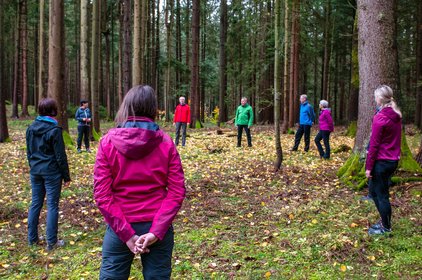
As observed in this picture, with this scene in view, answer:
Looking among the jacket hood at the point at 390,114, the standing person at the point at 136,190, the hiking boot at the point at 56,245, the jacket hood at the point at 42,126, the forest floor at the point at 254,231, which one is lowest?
the hiking boot at the point at 56,245

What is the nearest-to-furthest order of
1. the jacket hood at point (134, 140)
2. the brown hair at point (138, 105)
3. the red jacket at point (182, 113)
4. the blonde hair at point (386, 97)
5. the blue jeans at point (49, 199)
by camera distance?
the jacket hood at point (134, 140), the brown hair at point (138, 105), the blonde hair at point (386, 97), the blue jeans at point (49, 199), the red jacket at point (182, 113)

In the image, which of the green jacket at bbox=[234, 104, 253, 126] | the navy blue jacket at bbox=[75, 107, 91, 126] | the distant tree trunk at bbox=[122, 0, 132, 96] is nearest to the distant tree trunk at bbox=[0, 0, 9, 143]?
the navy blue jacket at bbox=[75, 107, 91, 126]

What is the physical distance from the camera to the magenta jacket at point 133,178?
253 centimetres

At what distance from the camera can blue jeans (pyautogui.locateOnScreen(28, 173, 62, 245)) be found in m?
5.23

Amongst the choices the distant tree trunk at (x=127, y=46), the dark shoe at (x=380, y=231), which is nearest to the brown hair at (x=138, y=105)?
the dark shoe at (x=380, y=231)

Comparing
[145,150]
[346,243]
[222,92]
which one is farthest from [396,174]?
[222,92]

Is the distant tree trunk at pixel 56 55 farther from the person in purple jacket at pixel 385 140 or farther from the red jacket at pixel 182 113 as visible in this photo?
the person in purple jacket at pixel 385 140

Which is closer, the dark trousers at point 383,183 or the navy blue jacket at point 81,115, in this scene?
the dark trousers at point 383,183

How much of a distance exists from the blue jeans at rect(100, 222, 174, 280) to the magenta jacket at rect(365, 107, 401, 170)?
3.41 meters

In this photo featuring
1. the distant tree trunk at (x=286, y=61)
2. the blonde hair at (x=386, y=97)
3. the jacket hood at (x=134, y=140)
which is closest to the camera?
the jacket hood at (x=134, y=140)

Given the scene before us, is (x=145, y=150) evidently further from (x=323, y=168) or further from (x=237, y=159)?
(x=237, y=159)

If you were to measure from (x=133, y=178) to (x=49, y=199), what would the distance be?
10.6 ft

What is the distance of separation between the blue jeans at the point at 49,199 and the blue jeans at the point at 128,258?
2971 millimetres

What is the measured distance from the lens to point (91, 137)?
1636cm
